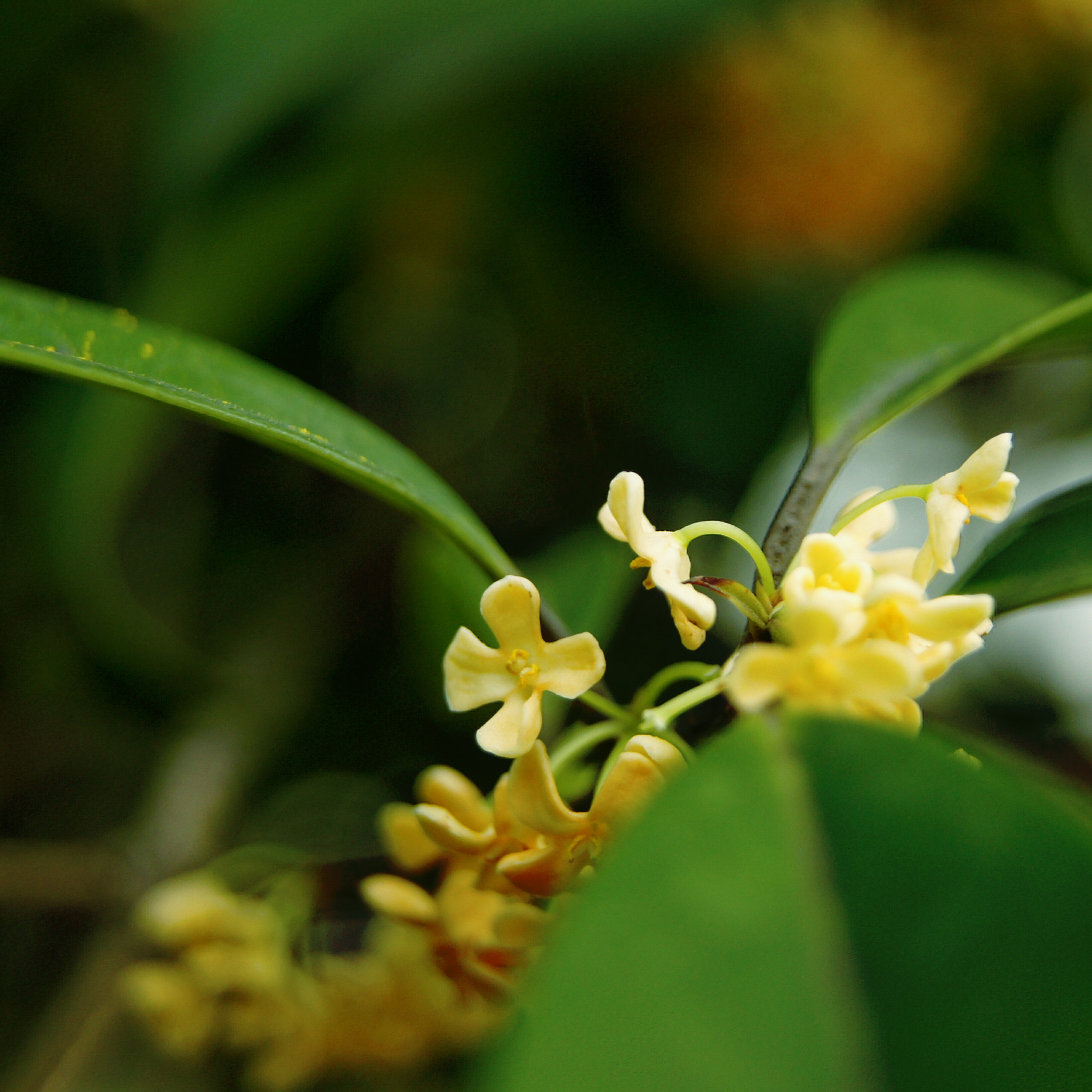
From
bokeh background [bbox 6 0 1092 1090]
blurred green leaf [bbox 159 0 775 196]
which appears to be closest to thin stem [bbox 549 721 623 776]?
bokeh background [bbox 6 0 1092 1090]

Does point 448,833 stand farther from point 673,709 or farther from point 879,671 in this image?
point 879,671

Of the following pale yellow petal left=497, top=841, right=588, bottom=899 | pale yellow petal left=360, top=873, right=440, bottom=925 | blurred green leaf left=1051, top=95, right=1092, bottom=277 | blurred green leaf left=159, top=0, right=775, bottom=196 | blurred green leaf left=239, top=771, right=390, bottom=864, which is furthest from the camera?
blurred green leaf left=1051, top=95, right=1092, bottom=277

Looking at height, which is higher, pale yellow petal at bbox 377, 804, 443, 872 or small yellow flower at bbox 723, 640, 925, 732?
pale yellow petal at bbox 377, 804, 443, 872

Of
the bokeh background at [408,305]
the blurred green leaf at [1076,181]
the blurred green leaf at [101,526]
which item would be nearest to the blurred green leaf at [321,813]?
the bokeh background at [408,305]

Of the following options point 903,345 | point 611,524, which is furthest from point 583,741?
point 903,345

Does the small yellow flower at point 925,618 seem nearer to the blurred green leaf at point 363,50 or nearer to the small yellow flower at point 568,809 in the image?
the small yellow flower at point 568,809

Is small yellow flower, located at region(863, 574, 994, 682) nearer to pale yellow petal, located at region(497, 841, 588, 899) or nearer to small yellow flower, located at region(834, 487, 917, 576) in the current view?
small yellow flower, located at region(834, 487, 917, 576)
